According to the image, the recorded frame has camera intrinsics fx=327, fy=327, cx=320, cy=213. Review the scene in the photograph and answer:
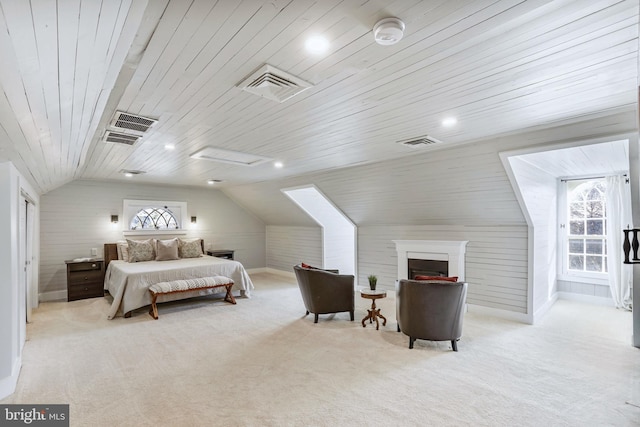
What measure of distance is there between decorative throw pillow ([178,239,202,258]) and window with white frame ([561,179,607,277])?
6.93 m

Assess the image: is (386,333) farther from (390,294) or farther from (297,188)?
(297,188)

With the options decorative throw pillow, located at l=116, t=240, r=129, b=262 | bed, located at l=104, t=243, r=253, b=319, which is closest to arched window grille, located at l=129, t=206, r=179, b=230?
decorative throw pillow, located at l=116, t=240, r=129, b=262

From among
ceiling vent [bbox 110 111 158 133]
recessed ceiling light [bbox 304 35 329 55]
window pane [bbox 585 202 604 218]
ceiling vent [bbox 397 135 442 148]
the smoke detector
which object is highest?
recessed ceiling light [bbox 304 35 329 55]

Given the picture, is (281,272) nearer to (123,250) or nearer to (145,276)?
(123,250)

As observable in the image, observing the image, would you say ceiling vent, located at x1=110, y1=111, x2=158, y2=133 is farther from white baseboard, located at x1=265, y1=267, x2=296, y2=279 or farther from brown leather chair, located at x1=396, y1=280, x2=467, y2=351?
white baseboard, located at x1=265, y1=267, x2=296, y2=279

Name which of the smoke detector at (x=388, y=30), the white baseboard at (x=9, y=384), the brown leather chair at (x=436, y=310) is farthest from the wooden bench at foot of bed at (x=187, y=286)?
the smoke detector at (x=388, y=30)

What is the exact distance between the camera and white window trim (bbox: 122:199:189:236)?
269 inches

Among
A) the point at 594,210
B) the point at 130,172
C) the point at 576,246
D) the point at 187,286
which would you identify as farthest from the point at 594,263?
the point at 130,172

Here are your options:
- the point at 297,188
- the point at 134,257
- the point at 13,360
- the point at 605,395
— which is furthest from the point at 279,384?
the point at 134,257

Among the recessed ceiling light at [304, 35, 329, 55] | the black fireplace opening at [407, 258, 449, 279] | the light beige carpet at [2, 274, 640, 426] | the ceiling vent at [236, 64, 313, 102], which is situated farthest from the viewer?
the black fireplace opening at [407, 258, 449, 279]

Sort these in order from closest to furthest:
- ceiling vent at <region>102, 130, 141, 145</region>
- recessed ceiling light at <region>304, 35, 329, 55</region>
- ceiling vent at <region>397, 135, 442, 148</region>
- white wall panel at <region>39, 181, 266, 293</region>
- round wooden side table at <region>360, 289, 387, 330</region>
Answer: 1. recessed ceiling light at <region>304, 35, 329, 55</region>
2. ceiling vent at <region>102, 130, 141, 145</region>
3. ceiling vent at <region>397, 135, 442, 148</region>
4. round wooden side table at <region>360, 289, 387, 330</region>
5. white wall panel at <region>39, 181, 266, 293</region>

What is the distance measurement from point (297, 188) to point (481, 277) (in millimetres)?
3504

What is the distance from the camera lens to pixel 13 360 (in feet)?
9.09

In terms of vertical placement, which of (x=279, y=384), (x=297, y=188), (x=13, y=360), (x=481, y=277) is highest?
(x=297, y=188)
